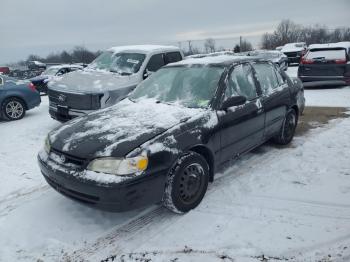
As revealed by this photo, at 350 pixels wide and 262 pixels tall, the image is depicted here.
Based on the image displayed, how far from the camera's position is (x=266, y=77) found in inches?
211

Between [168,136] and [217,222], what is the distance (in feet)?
3.53

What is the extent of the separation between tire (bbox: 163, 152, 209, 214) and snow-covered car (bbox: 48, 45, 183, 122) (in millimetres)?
3656

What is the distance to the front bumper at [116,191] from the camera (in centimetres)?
321

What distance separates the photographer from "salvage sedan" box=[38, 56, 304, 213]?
329cm

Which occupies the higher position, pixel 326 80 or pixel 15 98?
pixel 326 80

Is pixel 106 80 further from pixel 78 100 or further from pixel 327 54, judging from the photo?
pixel 327 54

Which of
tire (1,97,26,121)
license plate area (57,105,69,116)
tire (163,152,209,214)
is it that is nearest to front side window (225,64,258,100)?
tire (163,152,209,214)

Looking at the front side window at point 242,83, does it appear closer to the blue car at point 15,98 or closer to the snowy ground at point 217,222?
the snowy ground at point 217,222

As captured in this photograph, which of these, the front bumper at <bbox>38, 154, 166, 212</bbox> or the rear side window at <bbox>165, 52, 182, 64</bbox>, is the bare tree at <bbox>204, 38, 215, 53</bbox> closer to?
the rear side window at <bbox>165, 52, 182, 64</bbox>

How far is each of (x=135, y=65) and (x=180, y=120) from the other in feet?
14.5

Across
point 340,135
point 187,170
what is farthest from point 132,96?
point 340,135

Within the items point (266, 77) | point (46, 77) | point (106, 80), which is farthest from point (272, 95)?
point (46, 77)

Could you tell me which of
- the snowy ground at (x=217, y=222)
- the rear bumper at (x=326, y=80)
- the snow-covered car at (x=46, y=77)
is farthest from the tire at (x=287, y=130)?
the snow-covered car at (x=46, y=77)

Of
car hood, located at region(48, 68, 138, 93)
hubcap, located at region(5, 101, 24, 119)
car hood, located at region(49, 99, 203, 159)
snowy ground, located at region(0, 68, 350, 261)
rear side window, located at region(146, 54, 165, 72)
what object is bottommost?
snowy ground, located at region(0, 68, 350, 261)
